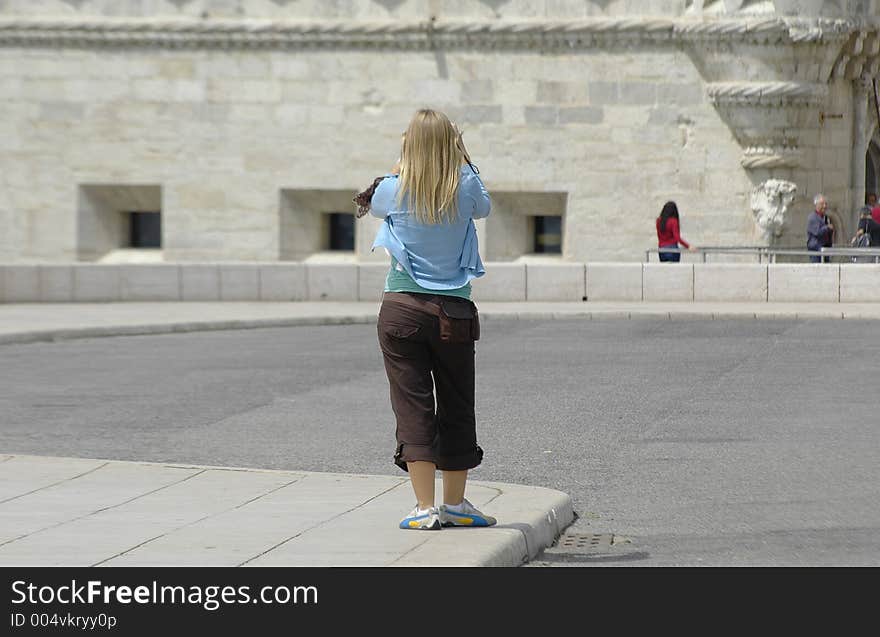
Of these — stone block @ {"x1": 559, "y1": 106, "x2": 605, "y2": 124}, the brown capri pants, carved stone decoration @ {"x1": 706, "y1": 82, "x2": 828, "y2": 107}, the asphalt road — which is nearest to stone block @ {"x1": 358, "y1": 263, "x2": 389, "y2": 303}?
the asphalt road

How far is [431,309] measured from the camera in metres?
7.06

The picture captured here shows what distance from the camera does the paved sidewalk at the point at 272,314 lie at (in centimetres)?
1888

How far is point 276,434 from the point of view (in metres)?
10.7

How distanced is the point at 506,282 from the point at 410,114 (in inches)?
210

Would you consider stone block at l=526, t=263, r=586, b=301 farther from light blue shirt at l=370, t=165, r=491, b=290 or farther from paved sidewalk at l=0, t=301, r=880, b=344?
light blue shirt at l=370, t=165, r=491, b=290

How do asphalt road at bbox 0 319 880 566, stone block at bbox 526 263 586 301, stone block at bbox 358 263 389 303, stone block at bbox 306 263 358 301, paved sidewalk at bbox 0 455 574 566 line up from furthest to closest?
stone block at bbox 306 263 358 301, stone block at bbox 358 263 389 303, stone block at bbox 526 263 586 301, asphalt road at bbox 0 319 880 566, paved sidewalk at bbox 0 455 574 566

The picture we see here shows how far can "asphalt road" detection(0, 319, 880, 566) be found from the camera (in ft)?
25.6

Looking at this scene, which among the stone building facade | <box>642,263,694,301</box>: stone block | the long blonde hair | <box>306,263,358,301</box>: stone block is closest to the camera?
the long blonde hair

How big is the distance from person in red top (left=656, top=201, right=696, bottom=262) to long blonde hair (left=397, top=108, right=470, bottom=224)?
17.3 m

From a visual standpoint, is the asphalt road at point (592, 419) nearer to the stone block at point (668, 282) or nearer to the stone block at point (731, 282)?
the stone block at point (731, 282)

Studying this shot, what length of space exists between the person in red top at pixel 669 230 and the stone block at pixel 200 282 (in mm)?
5801

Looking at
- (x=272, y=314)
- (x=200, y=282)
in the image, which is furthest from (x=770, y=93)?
(x=272, y=314)

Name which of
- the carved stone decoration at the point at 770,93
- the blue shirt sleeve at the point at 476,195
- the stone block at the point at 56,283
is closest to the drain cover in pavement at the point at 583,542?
the blue shirt sleeve at the point at 476,195

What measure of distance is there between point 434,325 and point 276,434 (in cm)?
380
